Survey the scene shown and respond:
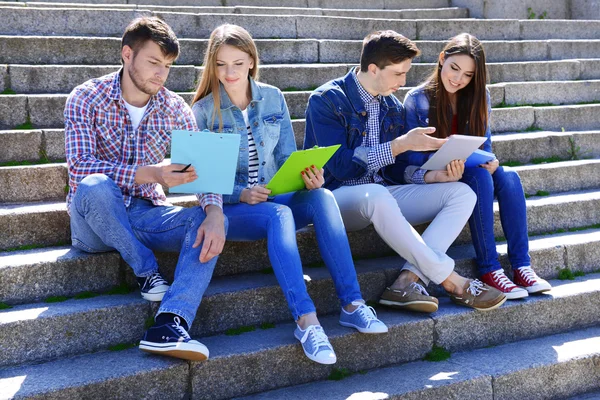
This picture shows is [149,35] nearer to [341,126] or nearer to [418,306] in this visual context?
[341,126]

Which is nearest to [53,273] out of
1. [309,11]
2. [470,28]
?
[309,11]

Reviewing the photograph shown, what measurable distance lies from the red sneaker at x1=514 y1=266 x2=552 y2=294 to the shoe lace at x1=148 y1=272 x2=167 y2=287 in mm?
2013

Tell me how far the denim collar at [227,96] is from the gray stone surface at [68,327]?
1.07m

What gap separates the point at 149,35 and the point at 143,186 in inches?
28.6

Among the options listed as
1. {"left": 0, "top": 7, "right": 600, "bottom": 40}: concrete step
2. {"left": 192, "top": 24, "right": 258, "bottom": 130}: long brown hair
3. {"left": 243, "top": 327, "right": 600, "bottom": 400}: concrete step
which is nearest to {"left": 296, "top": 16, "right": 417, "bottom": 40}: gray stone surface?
{"left": 0, "top": 7, "right": 600, "bottom": 40}: concrete step

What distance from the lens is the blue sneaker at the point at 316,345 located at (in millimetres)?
2959

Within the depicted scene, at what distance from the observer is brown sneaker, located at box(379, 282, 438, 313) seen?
3482mm

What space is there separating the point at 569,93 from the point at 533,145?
4.55ft

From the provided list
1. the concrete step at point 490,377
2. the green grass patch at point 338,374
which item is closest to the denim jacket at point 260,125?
the green grass patch at point 338,374

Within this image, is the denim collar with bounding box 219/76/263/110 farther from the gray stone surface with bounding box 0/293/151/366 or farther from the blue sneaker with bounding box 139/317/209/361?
the blue sneaker with bounding box 139/317/209/361

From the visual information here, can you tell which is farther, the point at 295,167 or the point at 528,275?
the point at 528,275

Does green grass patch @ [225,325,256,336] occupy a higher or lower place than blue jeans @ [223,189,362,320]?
lower

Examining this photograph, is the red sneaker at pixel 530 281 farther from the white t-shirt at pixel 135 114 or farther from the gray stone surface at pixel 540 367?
the white t-shirt at pixel 135 114

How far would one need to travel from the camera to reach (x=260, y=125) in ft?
11.7
